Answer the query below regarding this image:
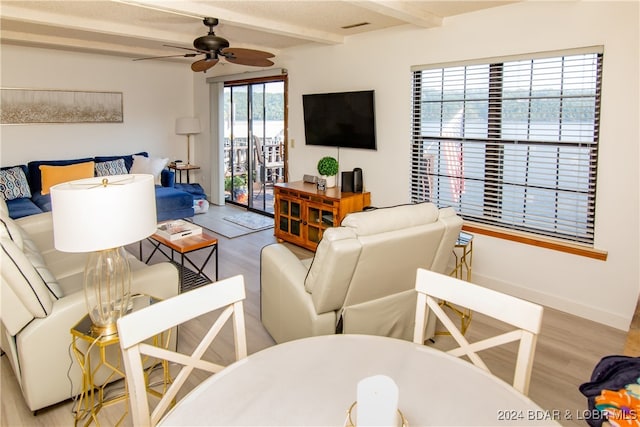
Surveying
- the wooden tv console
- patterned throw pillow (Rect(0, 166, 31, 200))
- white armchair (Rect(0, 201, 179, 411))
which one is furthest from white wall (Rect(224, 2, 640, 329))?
patterned throw pillow (Rect(0, 166, 31, 200))

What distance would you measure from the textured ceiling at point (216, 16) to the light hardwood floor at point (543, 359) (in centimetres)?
237

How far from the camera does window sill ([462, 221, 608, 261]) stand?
11.1 ft

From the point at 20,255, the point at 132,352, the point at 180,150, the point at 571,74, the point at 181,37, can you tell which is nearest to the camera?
Answer: the point at 132,352

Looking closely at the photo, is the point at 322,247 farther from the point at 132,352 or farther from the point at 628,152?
the point at 628,152

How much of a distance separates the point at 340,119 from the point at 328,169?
577mm

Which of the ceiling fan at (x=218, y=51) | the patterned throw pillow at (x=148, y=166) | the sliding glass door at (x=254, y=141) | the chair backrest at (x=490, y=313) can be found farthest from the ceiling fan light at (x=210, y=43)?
the patterned throw pillow at (x=148, y=166)

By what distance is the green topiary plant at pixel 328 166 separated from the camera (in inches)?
200

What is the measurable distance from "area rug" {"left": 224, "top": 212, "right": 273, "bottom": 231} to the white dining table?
4570mm

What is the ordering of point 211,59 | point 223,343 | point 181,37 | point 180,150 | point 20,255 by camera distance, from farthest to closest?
point 180,150
point 181,37
point 211,59
point 223,343
point 20,255

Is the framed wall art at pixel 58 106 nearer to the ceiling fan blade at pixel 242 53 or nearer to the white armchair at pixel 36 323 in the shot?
the ceiling fan blade at pixel 242 53

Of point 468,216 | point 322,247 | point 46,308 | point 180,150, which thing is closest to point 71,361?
point 46,308

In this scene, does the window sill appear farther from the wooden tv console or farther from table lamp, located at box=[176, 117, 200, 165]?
table lamp, located at box=[176, 117, 200, 165]

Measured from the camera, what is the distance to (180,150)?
768 cm

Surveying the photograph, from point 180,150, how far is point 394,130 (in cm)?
439
